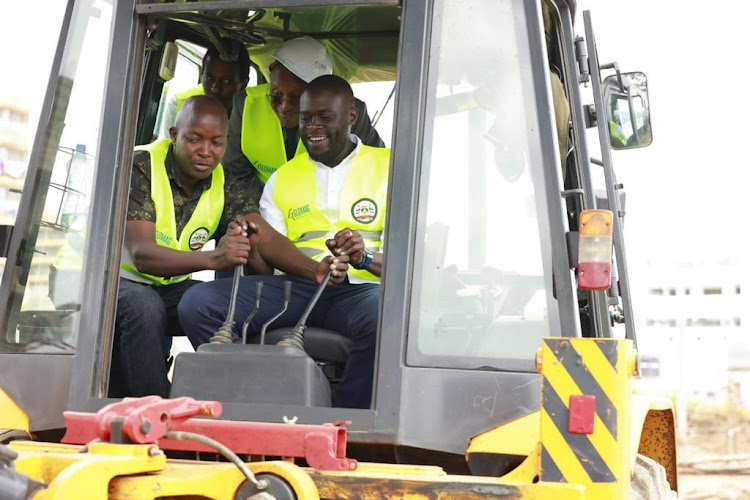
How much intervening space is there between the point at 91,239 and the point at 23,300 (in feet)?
1.37

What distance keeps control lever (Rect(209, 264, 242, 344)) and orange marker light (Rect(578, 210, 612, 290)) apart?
1.32m

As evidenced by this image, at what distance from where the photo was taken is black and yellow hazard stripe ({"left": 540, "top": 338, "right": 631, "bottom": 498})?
11.0 ft

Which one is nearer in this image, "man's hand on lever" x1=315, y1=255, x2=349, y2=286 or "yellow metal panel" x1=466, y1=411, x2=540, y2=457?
"yellow metal panel" x1=466, y1=411, x2=540, y2=457

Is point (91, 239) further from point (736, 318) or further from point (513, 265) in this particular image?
point (736, 318)

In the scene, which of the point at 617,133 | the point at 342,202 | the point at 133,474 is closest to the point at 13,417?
the point at 133,474

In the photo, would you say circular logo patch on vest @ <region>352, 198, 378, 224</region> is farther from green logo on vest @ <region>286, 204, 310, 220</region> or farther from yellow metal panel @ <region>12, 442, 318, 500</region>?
yellow metal panel @ <region>12, 442, 318, 500</region>

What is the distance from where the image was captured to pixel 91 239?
3953 mm

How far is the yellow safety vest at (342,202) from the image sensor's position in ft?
14.6

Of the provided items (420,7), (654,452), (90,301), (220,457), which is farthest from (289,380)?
(654,452)

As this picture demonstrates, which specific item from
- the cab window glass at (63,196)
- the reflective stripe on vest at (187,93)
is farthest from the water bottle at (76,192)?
the reflective stripe on vest at (187,93)

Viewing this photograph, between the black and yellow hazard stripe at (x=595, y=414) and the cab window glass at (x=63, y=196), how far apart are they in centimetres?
175

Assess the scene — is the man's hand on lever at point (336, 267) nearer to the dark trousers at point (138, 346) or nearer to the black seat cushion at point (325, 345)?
the black seat cushion at point (325, 345)

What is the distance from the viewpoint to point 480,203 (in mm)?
3814

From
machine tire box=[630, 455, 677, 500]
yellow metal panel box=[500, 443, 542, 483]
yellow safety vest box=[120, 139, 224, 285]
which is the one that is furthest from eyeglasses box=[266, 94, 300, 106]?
yellow metal panel box=[500, 443, 542, 483]
